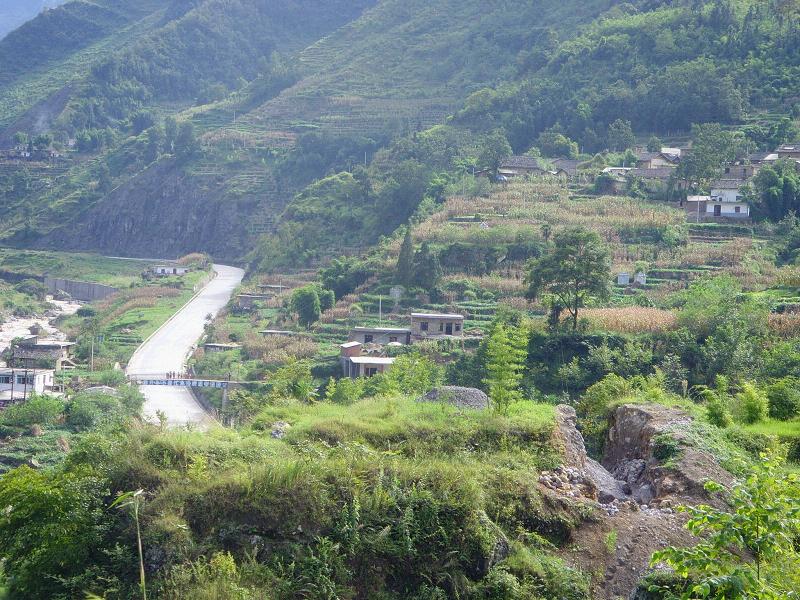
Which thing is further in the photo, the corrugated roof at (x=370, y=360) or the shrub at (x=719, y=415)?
the corrugated roof at (x=370, y=360)

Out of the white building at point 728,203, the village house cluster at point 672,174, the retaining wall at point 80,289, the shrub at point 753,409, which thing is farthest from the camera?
the retaining wall at point 80,289

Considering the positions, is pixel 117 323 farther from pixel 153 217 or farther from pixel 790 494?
pixel 790 494

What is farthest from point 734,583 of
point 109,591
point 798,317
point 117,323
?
point 117,323

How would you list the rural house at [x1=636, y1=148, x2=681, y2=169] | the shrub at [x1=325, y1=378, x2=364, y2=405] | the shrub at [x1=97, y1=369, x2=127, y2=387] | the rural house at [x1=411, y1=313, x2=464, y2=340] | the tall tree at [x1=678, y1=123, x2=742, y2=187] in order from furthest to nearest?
the rural house at [x1=636, y1=148, x2=681, y2=169] < the tall tree at [x1=678, y1=123, x2=742, y2=187] < the shrub at [x1=97, y1=369, x2=127, y2=387] < the rural house at [x1=411, y1=313, x2=464, y2=340] < the shrub at [x1=325, y1=378, x2=364, y2=405]

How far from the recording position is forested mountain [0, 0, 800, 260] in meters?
60.5

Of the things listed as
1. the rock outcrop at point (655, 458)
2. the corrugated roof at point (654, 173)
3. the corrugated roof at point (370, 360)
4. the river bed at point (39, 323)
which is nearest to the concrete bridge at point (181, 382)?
the corrugated roof at point (370, 360)

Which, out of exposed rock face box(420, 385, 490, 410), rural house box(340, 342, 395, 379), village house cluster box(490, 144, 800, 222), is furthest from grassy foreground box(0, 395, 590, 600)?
village house cluster box(490, 144, 800, 222)

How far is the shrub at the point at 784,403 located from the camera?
54.6 ft

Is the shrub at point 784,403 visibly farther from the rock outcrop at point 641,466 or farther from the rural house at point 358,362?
the rural house at point 358,362

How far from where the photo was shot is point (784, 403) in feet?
55.3

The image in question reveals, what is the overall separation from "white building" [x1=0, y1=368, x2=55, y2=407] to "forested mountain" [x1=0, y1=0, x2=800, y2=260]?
804 inches

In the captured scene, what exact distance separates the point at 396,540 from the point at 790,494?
4.13 metres

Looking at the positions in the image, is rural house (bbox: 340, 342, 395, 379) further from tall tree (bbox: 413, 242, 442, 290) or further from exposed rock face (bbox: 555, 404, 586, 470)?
exposed rock face (bbox: 555, 404, 586, 470)

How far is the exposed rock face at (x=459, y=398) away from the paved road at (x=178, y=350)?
12.8 metres
